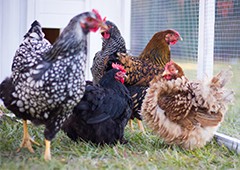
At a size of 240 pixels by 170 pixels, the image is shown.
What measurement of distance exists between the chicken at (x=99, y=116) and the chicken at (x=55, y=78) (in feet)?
1.59

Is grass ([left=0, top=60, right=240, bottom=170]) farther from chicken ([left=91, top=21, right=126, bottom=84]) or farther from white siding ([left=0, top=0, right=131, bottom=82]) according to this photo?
white siding ([left=0, top=0, right=131, bottom=82])

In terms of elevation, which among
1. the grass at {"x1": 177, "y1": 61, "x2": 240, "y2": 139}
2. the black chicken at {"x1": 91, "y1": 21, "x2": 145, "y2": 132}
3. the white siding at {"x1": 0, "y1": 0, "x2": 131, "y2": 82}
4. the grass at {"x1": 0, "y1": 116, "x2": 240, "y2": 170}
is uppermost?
the white siding at {"x1": 0, "y1": 0, "x2": 131, "y2": 82}

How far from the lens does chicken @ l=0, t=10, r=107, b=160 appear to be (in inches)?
113

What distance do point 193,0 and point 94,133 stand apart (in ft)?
5.77

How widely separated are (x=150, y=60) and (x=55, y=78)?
6.07 ft

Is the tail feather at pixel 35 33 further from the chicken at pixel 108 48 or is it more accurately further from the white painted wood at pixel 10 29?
the white painted wood at pixel 10 29

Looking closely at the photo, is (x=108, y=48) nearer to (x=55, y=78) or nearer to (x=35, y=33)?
(x=35, y=33)

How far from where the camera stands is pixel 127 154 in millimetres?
3367

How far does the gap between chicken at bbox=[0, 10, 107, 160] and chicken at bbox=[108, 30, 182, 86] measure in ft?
4.15

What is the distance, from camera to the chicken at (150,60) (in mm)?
4211

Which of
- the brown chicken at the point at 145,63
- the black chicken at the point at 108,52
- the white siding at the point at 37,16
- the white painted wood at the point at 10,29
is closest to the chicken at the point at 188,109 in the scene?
the brown chicken at the point at 145,63

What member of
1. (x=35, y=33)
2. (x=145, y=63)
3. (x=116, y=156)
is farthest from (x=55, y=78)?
(x=145, y=63)

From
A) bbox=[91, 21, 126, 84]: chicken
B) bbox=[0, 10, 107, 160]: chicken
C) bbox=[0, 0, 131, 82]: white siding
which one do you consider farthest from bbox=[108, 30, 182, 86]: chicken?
bbox=[0, 10, 107, 160]: chicken

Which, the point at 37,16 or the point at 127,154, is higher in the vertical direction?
the point at 37,16
